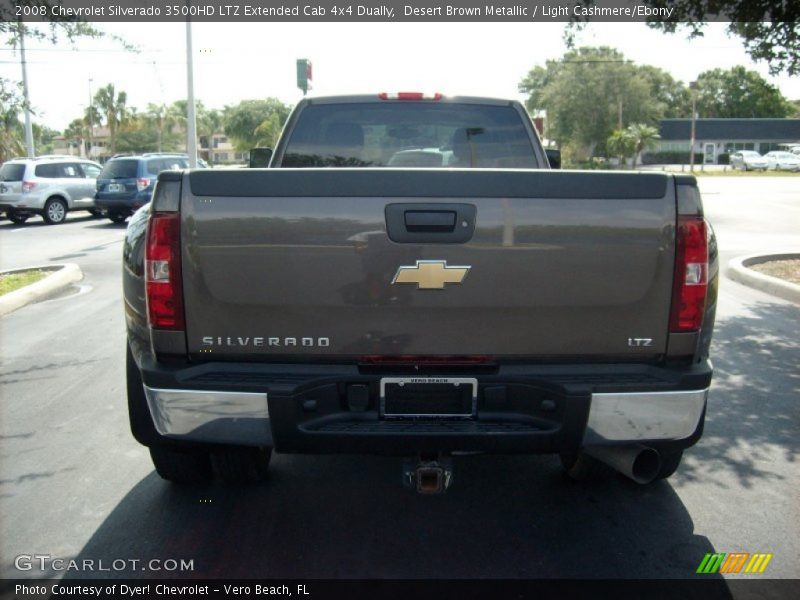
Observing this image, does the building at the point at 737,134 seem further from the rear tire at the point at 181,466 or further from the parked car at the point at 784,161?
the rear tire at the point at 181,466

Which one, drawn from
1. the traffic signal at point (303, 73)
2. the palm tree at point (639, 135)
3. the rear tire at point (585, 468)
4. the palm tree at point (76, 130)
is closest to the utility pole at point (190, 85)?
the traffic signal at point (303, 73)

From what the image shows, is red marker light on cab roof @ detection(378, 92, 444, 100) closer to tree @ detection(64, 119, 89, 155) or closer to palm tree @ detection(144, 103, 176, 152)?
palm tree @ detection(144, 103, 176, 152)

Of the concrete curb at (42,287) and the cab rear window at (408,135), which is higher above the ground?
the cab rear window at (408,135)

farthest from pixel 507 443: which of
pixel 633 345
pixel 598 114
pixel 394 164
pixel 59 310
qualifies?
pixel 598 114

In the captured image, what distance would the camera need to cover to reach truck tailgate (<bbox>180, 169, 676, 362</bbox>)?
296 cm

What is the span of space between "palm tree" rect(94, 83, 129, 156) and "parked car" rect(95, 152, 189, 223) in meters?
65.8

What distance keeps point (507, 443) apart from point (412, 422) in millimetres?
375

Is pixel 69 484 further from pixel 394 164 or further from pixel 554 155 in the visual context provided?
pixel 554 155

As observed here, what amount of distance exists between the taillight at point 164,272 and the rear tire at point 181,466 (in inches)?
35.7

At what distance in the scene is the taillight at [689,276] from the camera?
3.00 metres

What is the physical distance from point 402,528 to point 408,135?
8.53 feet

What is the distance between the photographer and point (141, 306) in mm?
3188

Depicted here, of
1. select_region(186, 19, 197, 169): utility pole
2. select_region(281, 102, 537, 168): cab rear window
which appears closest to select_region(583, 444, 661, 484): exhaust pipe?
Answer: select_region(281, 102, 537, 168): cab rear window

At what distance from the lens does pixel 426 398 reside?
10.1 feet
